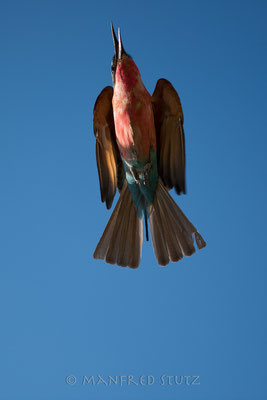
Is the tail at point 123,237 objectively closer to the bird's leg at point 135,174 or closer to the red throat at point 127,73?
the bird's leg at point 135,174

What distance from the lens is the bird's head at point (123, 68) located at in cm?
359

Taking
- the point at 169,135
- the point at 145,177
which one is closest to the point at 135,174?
the point at 145,177

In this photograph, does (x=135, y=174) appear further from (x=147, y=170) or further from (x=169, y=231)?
(x=169, y=231)

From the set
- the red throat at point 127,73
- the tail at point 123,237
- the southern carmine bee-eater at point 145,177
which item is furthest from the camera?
the tail at point 123,237

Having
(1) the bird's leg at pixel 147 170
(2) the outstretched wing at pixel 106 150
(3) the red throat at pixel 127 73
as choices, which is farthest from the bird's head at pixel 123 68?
(1) the bird's leg at pixel 147 170

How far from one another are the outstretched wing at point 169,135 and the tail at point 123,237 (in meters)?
0.40

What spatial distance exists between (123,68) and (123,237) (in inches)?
55.0

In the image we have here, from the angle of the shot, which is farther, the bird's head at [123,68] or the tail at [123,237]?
the tail at [123,237]

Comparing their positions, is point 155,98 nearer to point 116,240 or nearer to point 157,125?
point 157,125

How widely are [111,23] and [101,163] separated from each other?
113cm

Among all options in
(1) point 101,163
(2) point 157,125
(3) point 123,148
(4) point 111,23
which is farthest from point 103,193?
(4) point 111,23

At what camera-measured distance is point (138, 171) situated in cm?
387

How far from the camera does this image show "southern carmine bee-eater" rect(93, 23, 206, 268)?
380 centimetres

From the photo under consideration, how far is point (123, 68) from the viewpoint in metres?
3.63
